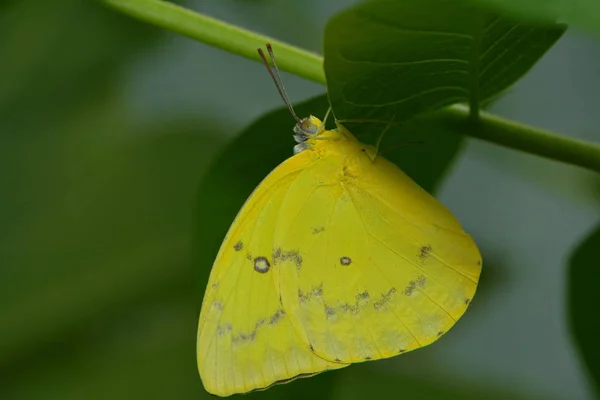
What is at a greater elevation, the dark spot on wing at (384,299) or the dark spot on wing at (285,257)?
the dark spot on wing at (285,257)

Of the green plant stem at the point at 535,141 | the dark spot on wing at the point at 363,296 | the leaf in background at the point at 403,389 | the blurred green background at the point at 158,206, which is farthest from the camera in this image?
the blurred green background at the point at 158,206

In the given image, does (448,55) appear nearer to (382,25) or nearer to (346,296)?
(382,25)

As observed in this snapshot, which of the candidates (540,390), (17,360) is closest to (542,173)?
(540,390)

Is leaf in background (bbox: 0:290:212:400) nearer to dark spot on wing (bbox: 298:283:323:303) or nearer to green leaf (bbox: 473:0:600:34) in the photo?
dark spot on wing (bbox: 298:283:323:303)

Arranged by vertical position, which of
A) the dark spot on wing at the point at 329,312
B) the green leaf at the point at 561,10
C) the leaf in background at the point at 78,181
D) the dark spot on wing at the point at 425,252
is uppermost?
the leaf in background at the point at 78,181

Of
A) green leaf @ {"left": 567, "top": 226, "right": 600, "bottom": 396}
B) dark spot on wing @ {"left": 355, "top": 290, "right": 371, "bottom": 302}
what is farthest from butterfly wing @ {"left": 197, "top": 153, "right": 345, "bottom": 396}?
green leaf @ {"left": 567, "top": 226, "right": 600, "bottom": 396}

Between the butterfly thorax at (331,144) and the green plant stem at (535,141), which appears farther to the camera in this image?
the butterfly thorax at (331,144)

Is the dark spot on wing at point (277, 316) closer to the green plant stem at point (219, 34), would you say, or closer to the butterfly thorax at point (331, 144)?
the butterfly thorax at point (331, 144)

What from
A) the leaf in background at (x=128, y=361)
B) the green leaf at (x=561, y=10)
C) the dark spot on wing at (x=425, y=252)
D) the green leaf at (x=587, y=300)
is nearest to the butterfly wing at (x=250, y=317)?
the dark spot on wing at (x=425, y=252)
